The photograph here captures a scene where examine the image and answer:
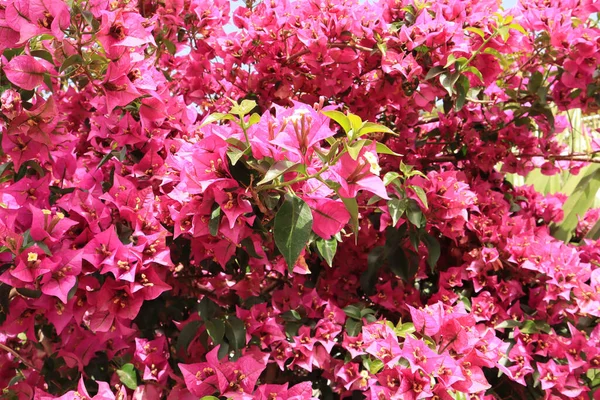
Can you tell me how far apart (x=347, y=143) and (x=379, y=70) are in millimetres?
692

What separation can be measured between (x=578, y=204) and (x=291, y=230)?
1.53 metres

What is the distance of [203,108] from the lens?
1.61 m

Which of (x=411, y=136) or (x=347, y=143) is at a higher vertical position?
(x=347, y=143)

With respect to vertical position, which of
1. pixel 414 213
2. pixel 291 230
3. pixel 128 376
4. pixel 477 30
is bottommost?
pixel 128 376

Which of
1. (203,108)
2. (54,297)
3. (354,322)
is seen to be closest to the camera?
(54,297)

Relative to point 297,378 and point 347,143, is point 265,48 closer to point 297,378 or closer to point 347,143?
point 347,143

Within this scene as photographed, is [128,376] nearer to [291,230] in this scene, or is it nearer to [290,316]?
[290,316]

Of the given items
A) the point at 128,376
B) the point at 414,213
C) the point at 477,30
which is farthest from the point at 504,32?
the point at 128,376

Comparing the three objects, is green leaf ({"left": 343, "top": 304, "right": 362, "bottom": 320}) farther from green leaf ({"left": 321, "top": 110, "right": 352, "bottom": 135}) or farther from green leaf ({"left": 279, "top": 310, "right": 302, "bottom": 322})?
green leaf ({"left": 321, "top": 110, "right": 352, "bottom": 135})

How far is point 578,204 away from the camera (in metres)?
1.91

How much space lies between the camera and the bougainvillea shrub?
2.93ft

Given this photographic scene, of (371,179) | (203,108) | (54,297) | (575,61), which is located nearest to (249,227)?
(371,179)

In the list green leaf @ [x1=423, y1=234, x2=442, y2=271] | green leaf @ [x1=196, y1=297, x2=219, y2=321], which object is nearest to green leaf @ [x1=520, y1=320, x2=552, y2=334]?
green leaf @ [x1=423, y1=234, x2=442, y2=271]

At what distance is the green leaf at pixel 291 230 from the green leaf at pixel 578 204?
136 centimetres
